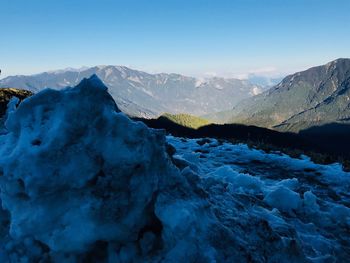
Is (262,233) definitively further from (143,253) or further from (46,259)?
(46,259)

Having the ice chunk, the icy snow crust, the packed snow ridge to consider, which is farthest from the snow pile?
the ice chunk

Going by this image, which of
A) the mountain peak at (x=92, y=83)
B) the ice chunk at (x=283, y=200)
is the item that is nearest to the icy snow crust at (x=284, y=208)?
the ice chunk at (x=283, y=200)

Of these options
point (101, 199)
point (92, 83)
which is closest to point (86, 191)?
point (101, 199)

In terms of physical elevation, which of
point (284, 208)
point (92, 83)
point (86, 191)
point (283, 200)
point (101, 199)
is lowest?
point (284, 208)

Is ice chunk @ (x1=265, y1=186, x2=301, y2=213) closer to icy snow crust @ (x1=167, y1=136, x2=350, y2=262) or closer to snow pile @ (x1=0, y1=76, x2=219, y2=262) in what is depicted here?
icy snow crust @ (x1=167, y1=136, x2=350, y2=262)

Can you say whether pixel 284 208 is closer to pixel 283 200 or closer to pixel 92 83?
pixel 283 200

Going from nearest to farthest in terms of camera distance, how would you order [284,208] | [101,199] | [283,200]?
1. [101,199]
2. [284,208]
3. [283,200]

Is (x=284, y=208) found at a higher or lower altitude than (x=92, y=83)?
lower

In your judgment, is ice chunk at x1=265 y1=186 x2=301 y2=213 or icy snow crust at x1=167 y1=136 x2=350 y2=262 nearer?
icy snow crust at x1=167 y1=136 x2=350 y2=262

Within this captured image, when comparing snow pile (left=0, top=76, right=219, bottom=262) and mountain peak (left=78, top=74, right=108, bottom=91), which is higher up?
mountain peak (left=78, top=74, right=108, bottom=91)

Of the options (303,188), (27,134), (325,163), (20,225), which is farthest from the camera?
(325,163)

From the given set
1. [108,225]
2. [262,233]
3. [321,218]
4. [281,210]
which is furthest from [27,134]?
[321,218]
